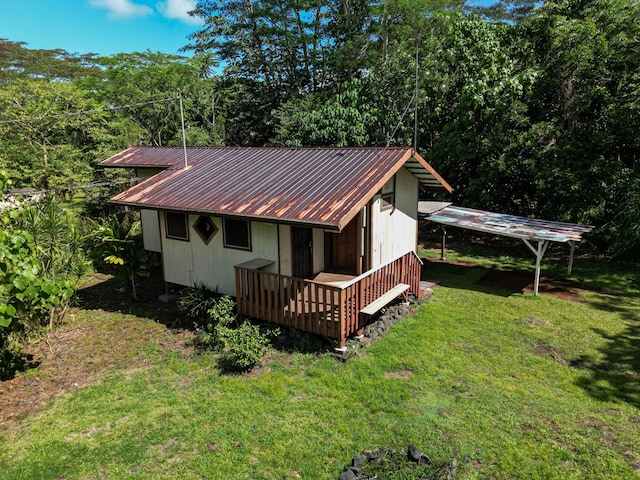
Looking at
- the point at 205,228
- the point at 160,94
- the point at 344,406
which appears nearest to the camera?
the point at 344,406

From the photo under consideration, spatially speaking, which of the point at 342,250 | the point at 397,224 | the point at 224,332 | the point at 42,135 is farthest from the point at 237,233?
the point at 42,135

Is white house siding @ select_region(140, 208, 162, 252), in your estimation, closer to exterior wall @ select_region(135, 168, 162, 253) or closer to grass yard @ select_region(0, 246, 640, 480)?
exterior wall @ select_region(135, 168, 162, 253)

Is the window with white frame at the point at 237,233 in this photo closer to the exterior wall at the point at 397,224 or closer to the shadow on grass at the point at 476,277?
the exterior wall at the point at 397,224

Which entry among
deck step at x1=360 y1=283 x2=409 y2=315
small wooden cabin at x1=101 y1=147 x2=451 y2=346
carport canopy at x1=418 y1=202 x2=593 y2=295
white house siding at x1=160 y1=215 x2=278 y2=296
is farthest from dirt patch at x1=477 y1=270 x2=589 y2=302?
white house siding at x1=160 y1=215 x2=278 y2=296

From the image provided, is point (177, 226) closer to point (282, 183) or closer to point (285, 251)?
point (282, 183)

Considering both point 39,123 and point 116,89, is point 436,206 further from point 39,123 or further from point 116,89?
point 116,89

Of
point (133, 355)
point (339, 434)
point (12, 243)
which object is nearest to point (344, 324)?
point (339, 434)

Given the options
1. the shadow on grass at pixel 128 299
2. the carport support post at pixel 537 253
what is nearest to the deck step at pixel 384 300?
the carport support post at pixel 537 253
